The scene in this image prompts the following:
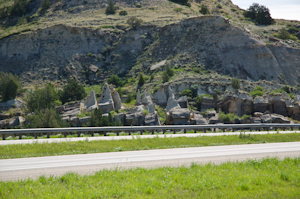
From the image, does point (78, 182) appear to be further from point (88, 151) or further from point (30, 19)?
point (30, 19)

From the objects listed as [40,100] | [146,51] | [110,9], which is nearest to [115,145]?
[40,100]

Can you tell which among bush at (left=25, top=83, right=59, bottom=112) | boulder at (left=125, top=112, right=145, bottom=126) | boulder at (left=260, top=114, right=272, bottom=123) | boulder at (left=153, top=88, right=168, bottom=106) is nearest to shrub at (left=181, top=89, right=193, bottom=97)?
boulder at (left=153, top=88, right=168, bottom=106)

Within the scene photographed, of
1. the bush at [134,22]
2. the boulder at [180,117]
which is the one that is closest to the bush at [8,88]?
the boulder at [180,117]

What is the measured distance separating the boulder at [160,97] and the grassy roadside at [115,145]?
27173 millimetres

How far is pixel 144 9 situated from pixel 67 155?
3637 inches

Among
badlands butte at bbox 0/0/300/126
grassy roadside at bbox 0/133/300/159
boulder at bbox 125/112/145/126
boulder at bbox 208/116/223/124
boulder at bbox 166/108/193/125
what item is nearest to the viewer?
grassy roadside at bbox 0/133/300/159

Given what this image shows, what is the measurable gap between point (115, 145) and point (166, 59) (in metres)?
51.6

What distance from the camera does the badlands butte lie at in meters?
42.2

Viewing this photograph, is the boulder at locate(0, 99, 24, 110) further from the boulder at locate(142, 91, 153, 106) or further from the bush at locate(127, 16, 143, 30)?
the bush at locate(127, 16, 143, 30)

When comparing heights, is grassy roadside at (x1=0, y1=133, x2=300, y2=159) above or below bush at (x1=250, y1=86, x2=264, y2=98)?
above

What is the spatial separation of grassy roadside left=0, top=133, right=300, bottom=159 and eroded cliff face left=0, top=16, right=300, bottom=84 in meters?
41.9

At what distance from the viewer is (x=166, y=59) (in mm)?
64688

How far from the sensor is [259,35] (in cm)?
6825

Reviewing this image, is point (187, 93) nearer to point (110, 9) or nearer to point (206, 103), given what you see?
point (206, 103)
